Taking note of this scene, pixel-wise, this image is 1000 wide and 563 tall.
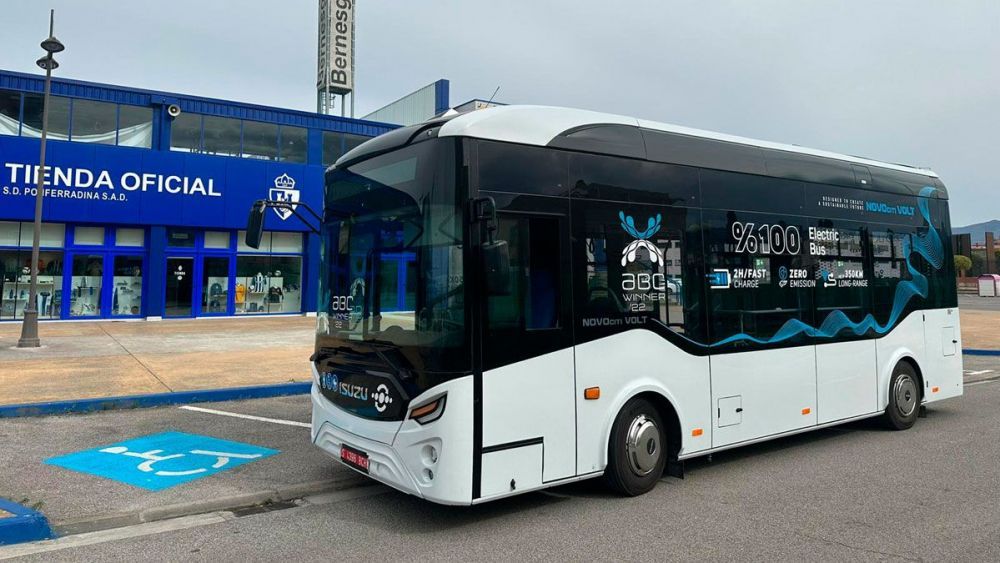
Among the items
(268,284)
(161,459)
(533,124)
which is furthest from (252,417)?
(268,284)

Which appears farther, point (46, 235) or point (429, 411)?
point (46, 235)

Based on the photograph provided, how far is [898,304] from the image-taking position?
787cm

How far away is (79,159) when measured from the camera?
2156 centimetres

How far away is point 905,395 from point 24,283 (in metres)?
25.7

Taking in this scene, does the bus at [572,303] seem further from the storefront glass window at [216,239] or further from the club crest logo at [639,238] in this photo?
the storefront glass window at [216,239]

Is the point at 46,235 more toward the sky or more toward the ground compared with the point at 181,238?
more toward the ground

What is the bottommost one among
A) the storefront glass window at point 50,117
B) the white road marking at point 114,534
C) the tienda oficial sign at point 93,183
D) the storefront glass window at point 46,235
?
the white road marking at point 114,534

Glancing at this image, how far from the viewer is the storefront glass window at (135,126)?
2267 cm

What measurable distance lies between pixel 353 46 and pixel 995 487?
3424cm

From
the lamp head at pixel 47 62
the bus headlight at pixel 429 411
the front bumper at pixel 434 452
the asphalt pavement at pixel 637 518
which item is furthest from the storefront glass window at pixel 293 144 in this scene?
the bus headlight at pixel 429 411

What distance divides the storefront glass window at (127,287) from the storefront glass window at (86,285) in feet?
1.62

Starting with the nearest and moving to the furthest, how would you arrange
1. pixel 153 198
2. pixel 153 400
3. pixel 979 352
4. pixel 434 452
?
pixel 434 452 < pixel 153 400 < pixel 979 352 < pixel 153 198

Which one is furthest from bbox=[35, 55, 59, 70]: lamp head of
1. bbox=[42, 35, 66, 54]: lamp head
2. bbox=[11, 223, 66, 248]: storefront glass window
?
bbox=[11, 223, 66, 248]: storefront glass window

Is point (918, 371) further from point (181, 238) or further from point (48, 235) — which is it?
point (48, 235)
